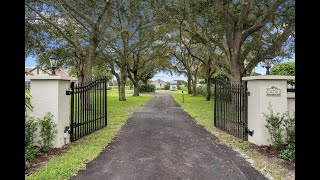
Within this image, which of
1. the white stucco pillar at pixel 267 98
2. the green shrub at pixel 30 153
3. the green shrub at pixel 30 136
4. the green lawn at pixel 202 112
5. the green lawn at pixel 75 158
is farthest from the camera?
the green lawn at pixel 202 112

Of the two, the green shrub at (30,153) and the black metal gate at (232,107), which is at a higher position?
the black metal gate at (232,107)

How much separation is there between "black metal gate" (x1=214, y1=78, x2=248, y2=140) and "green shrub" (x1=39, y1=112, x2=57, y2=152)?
17.0 feet

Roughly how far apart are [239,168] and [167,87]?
87.1 m

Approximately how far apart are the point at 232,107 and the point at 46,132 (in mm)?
6198

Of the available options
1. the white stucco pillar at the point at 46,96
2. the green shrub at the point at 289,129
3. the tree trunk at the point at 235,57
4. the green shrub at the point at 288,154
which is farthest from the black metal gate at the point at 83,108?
the tree trunk at the point at 235,57

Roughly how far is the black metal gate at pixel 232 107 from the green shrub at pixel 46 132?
517cm

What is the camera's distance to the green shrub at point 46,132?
527 centimetres

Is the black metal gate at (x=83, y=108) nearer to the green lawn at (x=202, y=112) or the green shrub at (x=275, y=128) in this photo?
the green lawn at (x=202, y=112)

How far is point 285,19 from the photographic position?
12.2 m

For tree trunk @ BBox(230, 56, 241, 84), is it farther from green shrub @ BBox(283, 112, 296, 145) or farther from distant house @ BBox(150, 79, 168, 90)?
distant house @ BBox(150, 79, 168, 90)

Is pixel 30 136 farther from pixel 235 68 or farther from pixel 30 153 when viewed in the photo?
pixel 235 68

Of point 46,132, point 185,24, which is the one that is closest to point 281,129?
point 46,132

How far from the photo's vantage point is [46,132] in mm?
5285
